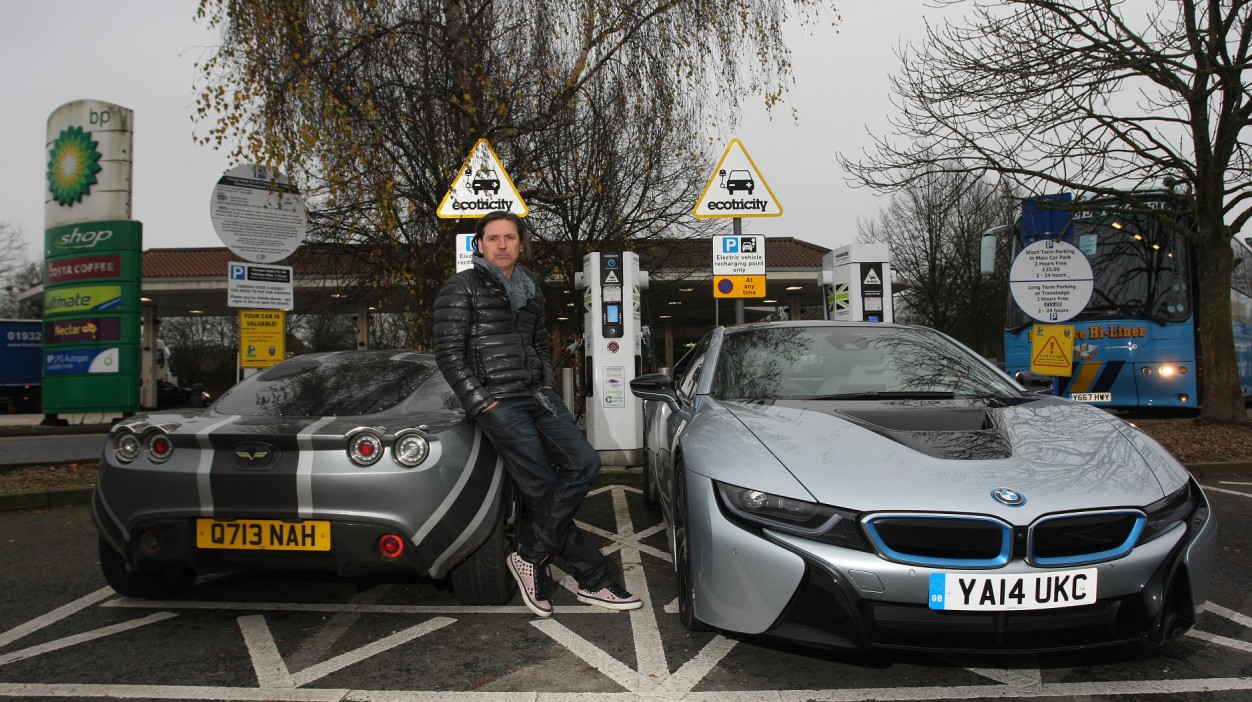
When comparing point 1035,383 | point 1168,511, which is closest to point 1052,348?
point 1035,383

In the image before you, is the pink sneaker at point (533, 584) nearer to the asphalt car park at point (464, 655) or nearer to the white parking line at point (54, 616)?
the asphalt car park at point (464, 655)

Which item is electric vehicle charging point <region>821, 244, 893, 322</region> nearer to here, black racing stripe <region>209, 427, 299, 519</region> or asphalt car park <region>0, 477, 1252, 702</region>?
asphalt car park <region>0, 477, 1252, 702</region>

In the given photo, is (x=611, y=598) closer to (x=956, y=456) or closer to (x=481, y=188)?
(x=956, y=456)

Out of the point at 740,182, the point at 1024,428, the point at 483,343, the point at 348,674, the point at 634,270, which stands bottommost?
the point at 348,674

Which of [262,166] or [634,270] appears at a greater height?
[262,166]

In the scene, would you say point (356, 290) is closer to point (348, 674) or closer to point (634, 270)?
point (634, 270)

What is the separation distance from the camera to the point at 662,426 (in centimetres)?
463

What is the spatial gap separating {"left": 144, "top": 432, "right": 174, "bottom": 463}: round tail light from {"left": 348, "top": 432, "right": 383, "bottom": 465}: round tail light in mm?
768

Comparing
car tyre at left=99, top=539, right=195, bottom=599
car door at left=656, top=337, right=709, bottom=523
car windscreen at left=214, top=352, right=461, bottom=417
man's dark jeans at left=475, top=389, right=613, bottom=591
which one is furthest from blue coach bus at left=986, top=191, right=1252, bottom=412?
car tyre at left=99, top=539, right=195, bottom=599

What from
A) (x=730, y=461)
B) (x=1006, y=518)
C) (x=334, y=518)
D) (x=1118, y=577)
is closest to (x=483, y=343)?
(x=334, y=518)

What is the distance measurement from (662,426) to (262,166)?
5.38 m

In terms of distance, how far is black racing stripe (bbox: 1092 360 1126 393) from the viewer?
11.5 m

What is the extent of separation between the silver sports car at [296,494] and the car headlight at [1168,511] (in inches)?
95.6

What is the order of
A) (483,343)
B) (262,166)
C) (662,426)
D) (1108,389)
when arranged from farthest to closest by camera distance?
(1108,389) → (262,166) → (662,426) → (483,343)
